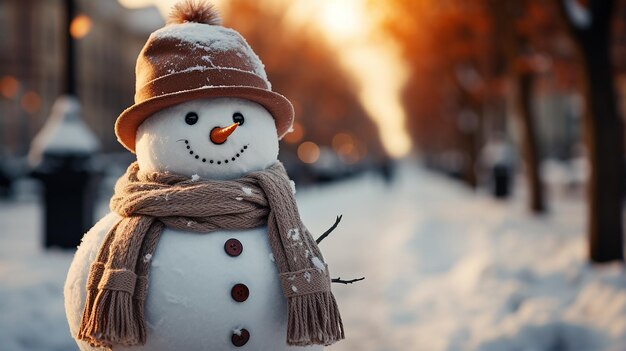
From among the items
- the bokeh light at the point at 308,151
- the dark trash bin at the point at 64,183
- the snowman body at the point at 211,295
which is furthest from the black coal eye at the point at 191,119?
the bokeh light at the point at 308,151

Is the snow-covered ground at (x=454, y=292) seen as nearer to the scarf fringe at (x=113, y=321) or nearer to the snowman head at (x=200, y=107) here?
the scarf fringe at (x=113, y=321)

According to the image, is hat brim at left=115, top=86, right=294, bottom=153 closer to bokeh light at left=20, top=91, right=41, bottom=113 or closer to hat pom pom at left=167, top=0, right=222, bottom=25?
hat pom pom at left=167, top=0, right=222, bottom=25

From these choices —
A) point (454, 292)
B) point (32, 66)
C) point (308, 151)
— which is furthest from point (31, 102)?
point (454, 292)

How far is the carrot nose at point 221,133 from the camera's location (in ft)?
9.28

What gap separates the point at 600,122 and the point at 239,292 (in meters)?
6.00

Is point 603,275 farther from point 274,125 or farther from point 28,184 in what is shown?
point 28,184

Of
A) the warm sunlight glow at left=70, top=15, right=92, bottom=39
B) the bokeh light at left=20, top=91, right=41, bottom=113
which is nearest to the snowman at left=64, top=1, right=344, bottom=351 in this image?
the warm sunlight glow at left=70, top=15, right=92, bottom=39

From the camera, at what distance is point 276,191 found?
2936 millimetres

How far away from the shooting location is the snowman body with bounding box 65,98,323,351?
2738mm

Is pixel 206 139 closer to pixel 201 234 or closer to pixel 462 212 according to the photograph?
pixel 201 234

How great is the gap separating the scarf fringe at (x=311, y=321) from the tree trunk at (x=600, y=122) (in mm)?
5398

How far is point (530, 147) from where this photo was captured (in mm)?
12727

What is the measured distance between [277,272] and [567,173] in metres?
19.5

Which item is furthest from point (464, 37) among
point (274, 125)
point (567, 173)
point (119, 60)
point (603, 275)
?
point (119, 60)
